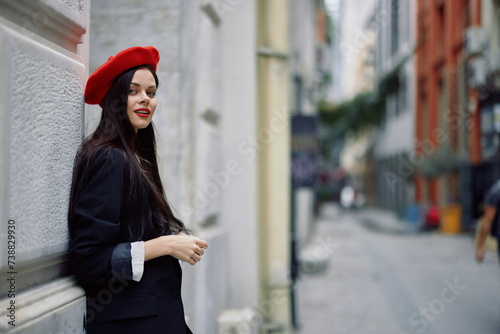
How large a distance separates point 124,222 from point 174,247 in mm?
195

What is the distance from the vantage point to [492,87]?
45.8 feet

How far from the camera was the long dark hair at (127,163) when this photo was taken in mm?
1952

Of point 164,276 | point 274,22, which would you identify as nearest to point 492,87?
point 274,22

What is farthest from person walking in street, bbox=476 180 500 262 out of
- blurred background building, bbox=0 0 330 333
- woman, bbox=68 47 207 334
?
woman, bbox=68 47 207 334

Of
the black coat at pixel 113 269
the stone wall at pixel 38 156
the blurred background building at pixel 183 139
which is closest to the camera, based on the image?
the stone wall at pixel 38 156

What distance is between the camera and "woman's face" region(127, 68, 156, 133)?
208 cm

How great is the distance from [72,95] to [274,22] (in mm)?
4582

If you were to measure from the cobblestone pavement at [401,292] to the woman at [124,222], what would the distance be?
430 cm

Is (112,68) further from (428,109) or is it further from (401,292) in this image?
(428,109)

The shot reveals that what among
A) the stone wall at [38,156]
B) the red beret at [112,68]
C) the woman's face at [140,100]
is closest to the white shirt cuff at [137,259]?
the stone wall at [38,156]

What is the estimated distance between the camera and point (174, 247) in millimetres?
1994

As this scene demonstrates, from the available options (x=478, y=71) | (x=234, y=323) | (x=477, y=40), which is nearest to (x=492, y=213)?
(x=234, y=323)

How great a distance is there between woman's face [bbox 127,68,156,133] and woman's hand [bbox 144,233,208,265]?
442mm

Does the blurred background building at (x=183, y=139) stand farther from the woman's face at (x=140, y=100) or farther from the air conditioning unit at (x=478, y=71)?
the air conditioning unit at (x=478, y=71)
